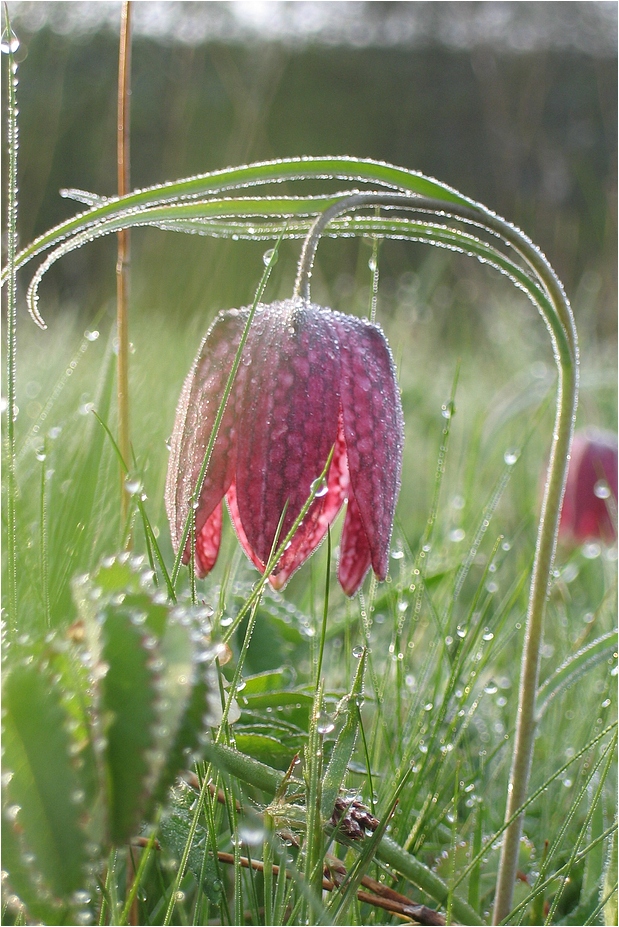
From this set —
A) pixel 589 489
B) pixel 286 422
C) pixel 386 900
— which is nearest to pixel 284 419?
pixel 286 422

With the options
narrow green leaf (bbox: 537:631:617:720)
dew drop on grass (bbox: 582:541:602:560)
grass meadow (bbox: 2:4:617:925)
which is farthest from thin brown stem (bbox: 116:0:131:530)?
dew drop on grass (bbox: 582:541:602:560)

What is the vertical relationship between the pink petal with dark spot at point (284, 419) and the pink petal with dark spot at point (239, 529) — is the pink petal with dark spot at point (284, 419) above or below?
above

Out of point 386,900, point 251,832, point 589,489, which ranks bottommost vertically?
point 386,900

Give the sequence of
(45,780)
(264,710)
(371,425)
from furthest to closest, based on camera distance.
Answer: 1. (264,710)
2. (371,425)
3. (45,780)

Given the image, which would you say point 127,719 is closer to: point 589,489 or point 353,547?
point 353,547

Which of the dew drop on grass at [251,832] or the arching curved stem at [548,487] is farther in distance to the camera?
the arching curved stem at [548,487]

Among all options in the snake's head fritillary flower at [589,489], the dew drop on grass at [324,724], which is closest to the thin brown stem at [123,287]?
the dew drop on grass at [324,724]

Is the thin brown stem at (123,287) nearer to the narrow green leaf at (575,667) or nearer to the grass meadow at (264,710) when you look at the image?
the grass meadow at (264,710)
